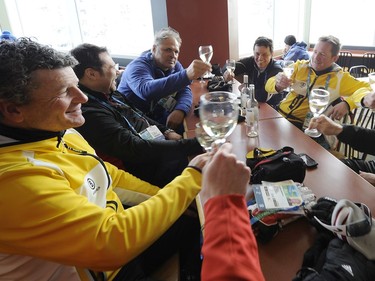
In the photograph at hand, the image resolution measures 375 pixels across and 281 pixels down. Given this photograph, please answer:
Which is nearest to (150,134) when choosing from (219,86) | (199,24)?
(219,86)

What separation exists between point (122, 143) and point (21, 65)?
2.58 feet

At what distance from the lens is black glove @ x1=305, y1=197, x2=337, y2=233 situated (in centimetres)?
85

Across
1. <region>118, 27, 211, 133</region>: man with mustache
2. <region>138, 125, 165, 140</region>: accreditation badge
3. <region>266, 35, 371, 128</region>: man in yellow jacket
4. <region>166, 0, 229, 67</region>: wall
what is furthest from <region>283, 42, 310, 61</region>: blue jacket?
<region>138, 125, 165, 140</region>: accreditation badge

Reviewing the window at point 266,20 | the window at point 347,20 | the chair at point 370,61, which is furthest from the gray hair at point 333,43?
the window at point 347,20

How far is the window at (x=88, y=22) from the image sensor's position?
5125mm

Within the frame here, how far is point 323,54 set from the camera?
2391 mm

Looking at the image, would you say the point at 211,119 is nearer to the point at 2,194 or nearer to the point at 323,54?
the point at 2,194

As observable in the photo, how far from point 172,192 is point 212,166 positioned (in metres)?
0.31

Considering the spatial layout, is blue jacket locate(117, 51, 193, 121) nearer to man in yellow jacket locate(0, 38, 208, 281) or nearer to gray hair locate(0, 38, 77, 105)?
man in yellow jacket locate(0, 38, 208, 281)

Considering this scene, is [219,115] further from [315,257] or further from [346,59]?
[346,59]

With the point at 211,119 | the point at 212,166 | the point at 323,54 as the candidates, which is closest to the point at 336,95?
the point at 323,54

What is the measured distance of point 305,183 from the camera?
1110 mm

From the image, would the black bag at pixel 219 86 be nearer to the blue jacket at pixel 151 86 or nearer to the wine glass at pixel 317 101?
the blue jacket at pixel 151 86

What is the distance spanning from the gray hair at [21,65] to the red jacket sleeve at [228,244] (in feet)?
2.13
